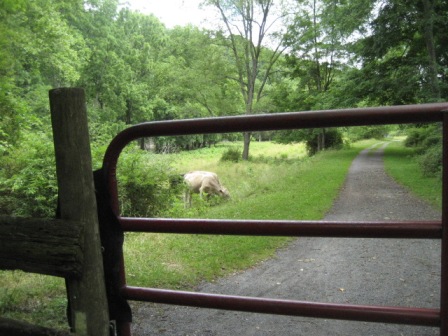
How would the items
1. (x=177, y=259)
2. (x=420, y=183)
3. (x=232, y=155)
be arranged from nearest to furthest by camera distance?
(x=177, y=259), (x=420, y=183), (x=232, y=155)

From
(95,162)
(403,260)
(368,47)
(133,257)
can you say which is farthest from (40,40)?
(403,260)

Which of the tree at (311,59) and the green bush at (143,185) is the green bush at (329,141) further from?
the green bush at (143,185)

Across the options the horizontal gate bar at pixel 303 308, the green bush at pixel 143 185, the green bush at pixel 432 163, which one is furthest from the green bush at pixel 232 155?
the horizontal gate bar at pixel 303 308

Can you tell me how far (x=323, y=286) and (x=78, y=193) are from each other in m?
3.14

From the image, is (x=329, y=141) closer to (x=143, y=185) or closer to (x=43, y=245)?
(x=143, y=185)

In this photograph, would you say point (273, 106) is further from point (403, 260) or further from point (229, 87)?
point (403, 260)

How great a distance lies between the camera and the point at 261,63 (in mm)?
36000

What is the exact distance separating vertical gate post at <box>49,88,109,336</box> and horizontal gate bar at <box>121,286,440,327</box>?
24 centimetres

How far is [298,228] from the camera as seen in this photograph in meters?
1.70

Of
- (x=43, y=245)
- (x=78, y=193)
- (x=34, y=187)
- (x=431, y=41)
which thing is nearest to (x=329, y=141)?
(x=431, y=41)

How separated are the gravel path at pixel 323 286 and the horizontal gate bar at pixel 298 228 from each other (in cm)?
149

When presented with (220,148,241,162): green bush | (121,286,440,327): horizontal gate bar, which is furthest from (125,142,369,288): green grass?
(220,148,241,162): green bush

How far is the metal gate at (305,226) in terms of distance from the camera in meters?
1.53

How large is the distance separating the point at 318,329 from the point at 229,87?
33805 mm
